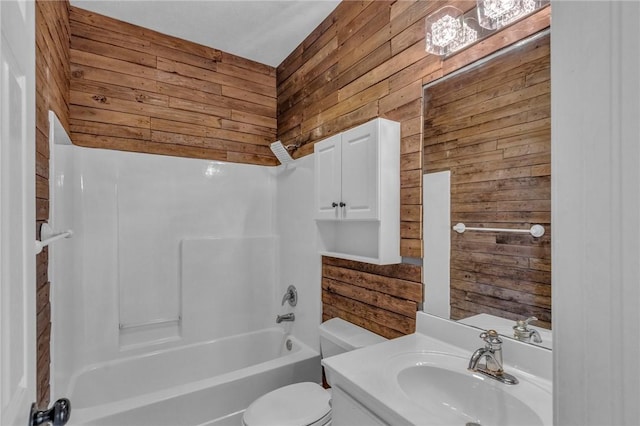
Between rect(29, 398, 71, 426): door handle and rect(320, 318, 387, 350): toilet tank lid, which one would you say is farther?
rect(320, 318, 387, 350): toilet tank lid

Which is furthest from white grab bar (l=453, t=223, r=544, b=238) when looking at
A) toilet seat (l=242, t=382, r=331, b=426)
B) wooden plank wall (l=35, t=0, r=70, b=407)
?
wooden plank wall (l=35, t=0, r=70, b=407)

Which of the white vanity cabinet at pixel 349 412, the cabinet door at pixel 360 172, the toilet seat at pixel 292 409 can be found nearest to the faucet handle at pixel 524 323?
the white vanity cabinet at pixel 349 412

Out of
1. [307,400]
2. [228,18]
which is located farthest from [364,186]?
[228,18]

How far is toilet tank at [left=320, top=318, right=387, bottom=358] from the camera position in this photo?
1.76 metres

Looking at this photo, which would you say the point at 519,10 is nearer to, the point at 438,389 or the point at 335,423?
the point at 438,389

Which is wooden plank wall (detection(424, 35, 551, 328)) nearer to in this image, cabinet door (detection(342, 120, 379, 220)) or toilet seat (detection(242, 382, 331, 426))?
A: cabinet door (detection(342, 120, 379, 220))

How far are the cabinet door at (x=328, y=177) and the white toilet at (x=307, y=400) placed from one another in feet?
2.22

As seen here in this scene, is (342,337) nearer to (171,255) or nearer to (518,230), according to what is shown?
(518,230)

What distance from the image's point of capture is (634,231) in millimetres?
295

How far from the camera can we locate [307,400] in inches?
65.1

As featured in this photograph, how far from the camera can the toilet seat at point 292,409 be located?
149cm

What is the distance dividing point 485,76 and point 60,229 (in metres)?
2.23

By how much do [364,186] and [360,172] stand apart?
0.08 metres

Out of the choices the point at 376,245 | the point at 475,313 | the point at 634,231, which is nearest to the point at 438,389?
the point at 475,313
